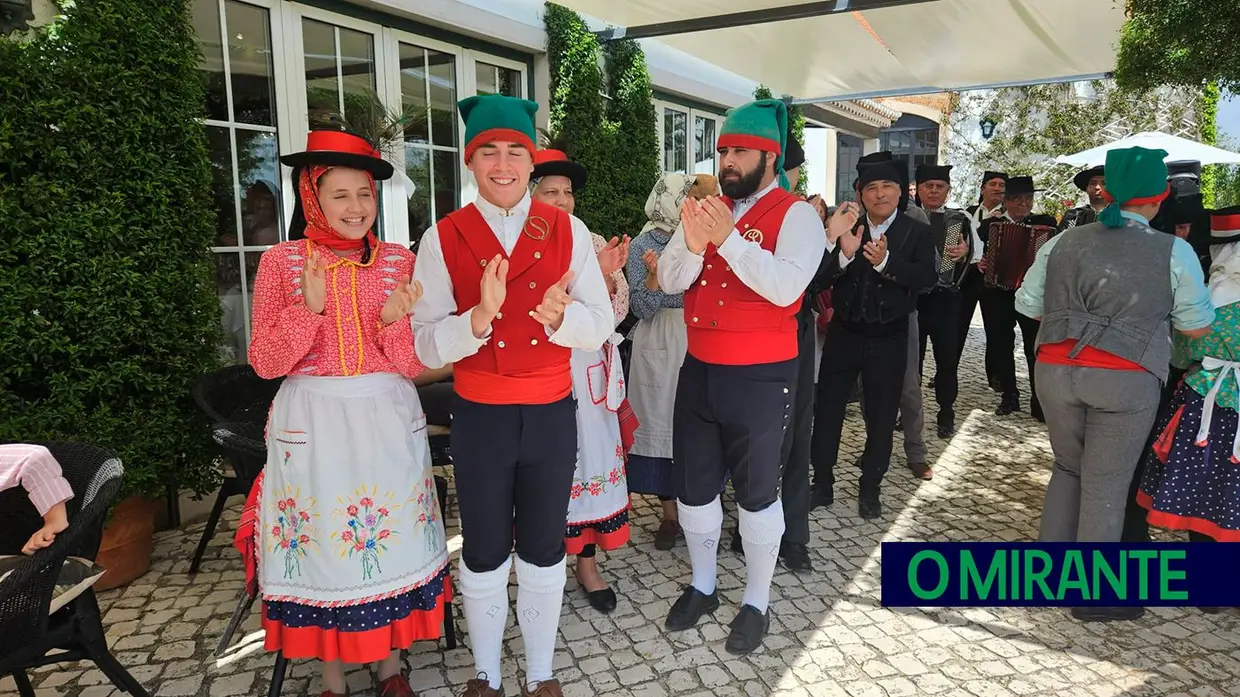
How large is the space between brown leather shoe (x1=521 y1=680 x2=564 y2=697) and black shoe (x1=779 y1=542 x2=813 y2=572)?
1.55 meters

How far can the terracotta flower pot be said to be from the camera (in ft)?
11.6

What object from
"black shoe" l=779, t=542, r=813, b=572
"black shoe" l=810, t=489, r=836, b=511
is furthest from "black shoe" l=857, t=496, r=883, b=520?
"black shoe" l=779, t=542, r=813, b=572

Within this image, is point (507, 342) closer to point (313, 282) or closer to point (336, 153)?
point (313, 282)

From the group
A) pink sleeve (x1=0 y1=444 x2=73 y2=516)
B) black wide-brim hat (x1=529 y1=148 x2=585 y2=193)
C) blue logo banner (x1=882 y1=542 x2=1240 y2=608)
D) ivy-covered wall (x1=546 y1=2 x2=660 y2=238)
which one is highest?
ivy-covered wall (x1=546 y1=2 x2=660 y2=238)

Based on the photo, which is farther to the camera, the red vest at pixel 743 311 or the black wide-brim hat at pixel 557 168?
the black wide-brim hat at pixel 557 168

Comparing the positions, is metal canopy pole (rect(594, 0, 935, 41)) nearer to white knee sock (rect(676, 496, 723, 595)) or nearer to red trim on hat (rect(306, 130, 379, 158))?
white knee sock (rect(676, 496, 723, 595))

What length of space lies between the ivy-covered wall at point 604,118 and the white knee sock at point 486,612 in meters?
4.67

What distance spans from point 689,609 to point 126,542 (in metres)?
2.66

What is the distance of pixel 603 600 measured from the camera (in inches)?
134

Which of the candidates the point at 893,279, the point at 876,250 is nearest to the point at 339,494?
the point at 876,250

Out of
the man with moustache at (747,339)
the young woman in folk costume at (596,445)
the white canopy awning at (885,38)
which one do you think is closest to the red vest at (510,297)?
the man with moustache at (747,339)

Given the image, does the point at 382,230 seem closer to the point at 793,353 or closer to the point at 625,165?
the point at 625,165

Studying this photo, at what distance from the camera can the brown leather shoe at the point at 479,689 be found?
2.58 metres

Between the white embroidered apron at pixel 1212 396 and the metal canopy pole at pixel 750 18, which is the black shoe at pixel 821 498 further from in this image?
the metal canopy pole at pixel 750 18
